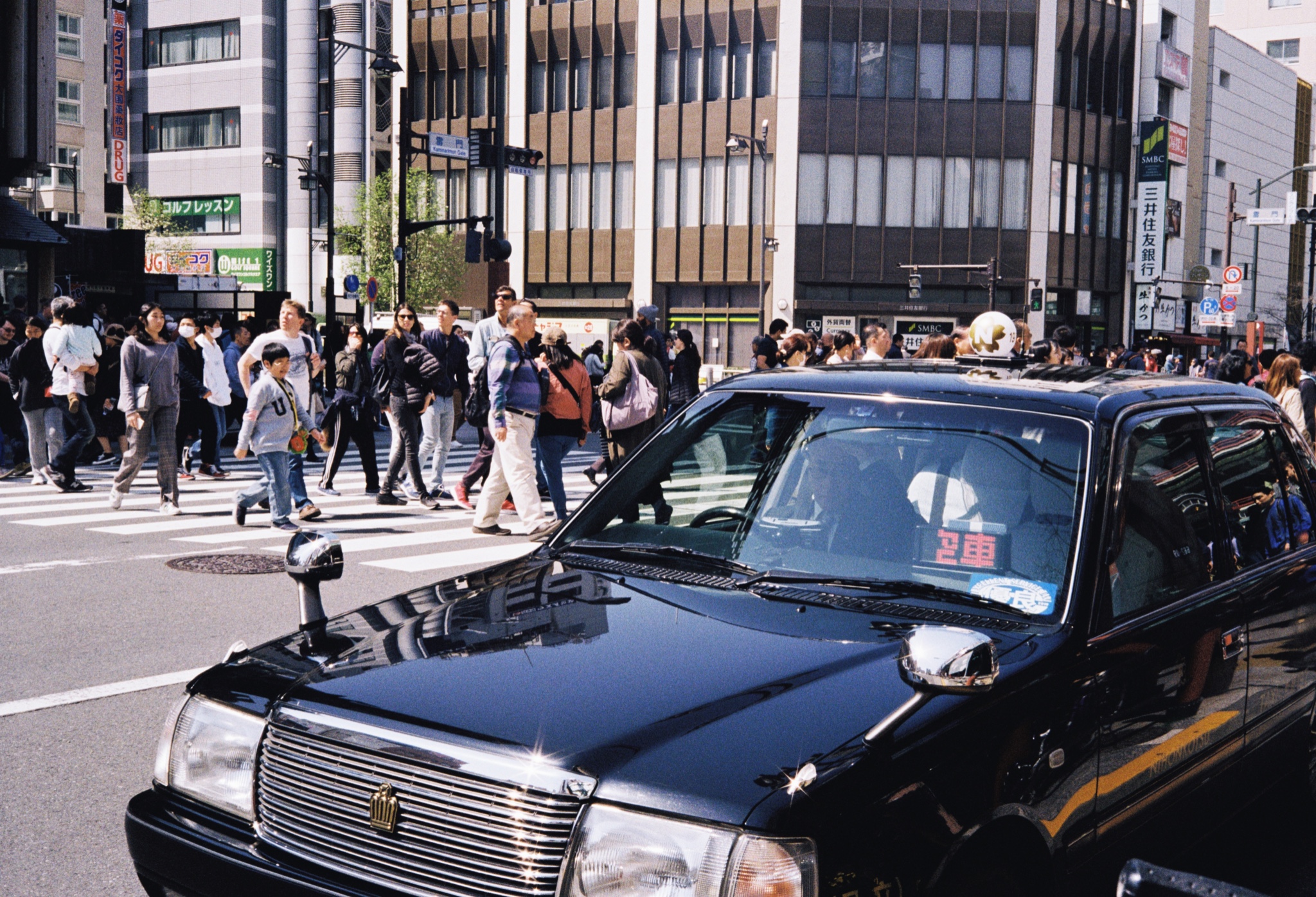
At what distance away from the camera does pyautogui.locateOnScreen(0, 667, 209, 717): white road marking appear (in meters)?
→ 5.76

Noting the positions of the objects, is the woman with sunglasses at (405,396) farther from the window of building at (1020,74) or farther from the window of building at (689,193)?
the window of building at (1020,74)

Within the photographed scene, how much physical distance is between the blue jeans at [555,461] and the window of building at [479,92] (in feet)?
156

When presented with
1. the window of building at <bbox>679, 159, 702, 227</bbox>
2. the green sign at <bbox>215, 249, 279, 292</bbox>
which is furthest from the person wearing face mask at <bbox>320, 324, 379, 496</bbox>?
the green sign at <bbox>215, 249, 279, 292</bbox>

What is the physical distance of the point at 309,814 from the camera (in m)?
2.56

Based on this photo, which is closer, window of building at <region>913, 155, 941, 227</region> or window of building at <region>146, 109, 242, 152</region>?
window of building at <region>913, 155, 941, 227</region>

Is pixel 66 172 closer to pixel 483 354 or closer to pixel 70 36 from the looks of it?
pixel 70 36

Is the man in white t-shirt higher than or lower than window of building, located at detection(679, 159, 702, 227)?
lower

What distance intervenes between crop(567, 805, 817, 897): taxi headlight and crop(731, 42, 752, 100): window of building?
167 ft

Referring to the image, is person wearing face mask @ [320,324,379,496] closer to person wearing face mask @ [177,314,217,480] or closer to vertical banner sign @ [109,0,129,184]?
person wearing face mask @ [177,314,217,480]

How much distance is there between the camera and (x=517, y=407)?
35.6 ft

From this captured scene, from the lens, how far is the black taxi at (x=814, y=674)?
2.29 m

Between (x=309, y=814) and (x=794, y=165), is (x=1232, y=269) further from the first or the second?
(x=309, y=814)

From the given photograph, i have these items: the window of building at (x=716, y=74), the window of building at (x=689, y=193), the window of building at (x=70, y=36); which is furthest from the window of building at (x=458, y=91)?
the window of building at (x=70, y=36)

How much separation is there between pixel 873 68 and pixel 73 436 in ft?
134
